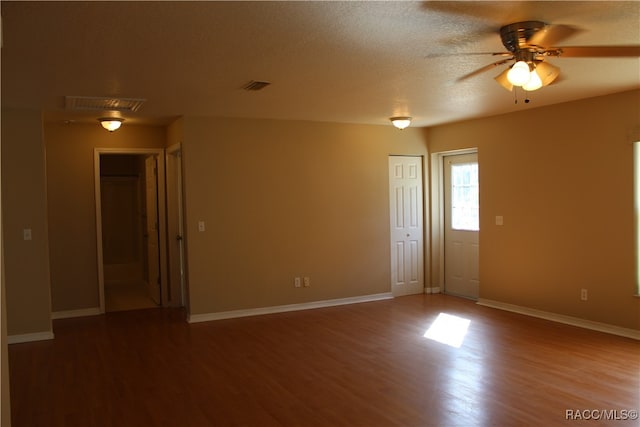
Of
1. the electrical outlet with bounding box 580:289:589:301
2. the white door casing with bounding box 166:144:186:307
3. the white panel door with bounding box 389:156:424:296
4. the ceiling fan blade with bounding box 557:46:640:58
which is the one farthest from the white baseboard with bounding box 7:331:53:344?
the electrical outlet with bounding box 580:289:589:301

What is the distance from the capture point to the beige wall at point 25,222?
5309 millimetres

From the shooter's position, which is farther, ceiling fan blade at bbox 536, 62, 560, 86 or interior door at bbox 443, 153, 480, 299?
interior door at bbox 443, 153, 480, 299

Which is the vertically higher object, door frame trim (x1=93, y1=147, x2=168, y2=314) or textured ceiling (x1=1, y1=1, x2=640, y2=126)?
textured ceiling (x1=1, y1=1, x2=640, y2=126)

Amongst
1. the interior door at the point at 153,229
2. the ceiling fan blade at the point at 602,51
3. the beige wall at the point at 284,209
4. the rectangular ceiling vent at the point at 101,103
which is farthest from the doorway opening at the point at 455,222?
the rectangular ceiling vent at the point at 101,103

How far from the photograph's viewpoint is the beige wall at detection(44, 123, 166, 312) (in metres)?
6.44

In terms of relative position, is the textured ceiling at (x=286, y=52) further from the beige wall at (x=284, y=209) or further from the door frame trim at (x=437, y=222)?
the door frame trim at (x=437, y=222)

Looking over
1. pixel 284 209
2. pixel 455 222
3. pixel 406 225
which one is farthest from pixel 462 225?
pixel 284 209

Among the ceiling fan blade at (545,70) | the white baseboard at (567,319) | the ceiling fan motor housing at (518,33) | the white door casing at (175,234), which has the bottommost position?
the white baseboard at (567,319)

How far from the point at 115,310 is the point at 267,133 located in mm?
3115

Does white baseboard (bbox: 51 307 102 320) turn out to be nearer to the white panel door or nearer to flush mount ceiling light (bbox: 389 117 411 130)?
the white panel door

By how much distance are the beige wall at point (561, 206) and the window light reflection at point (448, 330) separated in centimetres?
93

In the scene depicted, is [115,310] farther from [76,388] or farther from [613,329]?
[613,329]

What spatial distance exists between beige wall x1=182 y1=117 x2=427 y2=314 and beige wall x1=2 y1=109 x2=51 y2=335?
1.51 meters

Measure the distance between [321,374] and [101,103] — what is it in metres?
3.31
